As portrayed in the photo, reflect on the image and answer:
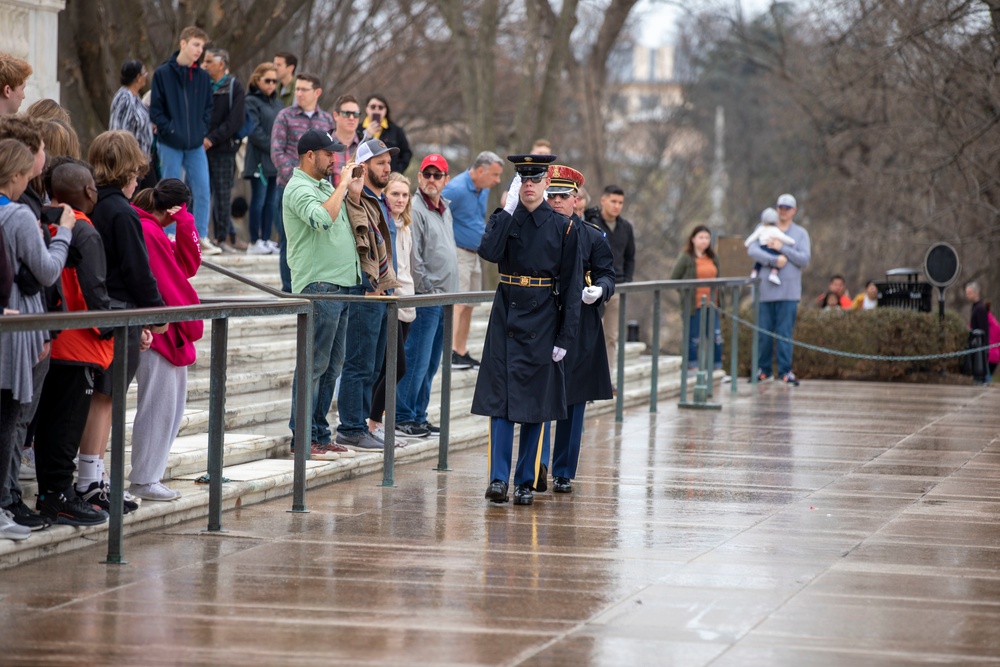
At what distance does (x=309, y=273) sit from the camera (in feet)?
30.8

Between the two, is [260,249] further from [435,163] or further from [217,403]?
[217,403]

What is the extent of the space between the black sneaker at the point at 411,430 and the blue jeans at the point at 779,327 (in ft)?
24.2

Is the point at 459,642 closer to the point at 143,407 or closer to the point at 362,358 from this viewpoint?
the point at 143,407

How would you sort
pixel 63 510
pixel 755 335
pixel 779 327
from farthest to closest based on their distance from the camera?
1. pixel 779 327
2. pixel 755 335
3. pixel 63 510

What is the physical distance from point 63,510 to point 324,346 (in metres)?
2.59

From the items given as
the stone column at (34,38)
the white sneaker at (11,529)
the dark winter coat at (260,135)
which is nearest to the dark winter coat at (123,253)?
the white sneaker at (11,529)

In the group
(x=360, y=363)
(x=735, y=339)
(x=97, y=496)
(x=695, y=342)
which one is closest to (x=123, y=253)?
(x=97, y=496)

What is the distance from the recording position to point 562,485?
30.0ft

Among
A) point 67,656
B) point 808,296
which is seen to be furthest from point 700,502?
point 808,296

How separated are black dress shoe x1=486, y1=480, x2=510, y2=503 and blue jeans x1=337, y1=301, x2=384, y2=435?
143 centimetres

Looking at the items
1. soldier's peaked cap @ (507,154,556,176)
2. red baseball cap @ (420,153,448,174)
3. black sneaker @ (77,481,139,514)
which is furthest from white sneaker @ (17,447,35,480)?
red baseball cap @ (420,153,448,174)

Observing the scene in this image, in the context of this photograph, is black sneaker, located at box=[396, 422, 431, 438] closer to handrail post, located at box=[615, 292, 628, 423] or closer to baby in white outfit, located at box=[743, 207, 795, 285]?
handrail post, located at box=[615, 292, 628, 423]

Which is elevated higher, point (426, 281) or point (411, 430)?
point (426, 281)

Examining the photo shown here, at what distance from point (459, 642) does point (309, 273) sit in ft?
14.3
